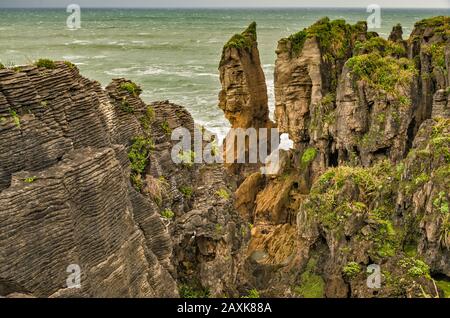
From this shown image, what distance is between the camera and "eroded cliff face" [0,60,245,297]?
1250 cm

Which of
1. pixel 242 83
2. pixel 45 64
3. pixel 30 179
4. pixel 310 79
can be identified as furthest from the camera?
pixel 242 83

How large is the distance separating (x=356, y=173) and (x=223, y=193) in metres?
6.07

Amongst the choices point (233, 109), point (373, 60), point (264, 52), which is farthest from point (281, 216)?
point (264, 52)

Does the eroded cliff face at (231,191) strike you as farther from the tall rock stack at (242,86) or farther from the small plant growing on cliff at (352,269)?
the tall rock stack at (242,86)

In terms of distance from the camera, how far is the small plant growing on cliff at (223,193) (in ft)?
66.8

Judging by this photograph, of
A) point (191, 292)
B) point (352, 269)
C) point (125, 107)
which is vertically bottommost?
point (191, 292)

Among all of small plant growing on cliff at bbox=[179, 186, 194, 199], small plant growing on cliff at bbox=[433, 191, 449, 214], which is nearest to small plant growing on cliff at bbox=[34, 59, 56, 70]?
small plant growing on cliff at bbox=[179, 186, 194, 199]

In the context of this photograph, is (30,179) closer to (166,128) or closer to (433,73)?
(166,128)

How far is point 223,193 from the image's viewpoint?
20.7 m

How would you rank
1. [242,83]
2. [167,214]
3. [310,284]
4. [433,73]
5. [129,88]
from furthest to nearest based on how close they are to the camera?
[242,83] → [433,73] → [310,284] → [129,88] → [167,214]

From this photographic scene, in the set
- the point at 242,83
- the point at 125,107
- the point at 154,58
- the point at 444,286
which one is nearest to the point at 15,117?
the point at 125,107

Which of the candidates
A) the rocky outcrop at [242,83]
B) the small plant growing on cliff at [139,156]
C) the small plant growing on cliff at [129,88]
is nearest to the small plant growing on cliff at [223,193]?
the small plant growing on cliff at [139,156]

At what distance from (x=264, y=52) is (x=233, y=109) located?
7233 centimetres

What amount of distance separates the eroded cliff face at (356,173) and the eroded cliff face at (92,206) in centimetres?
377
